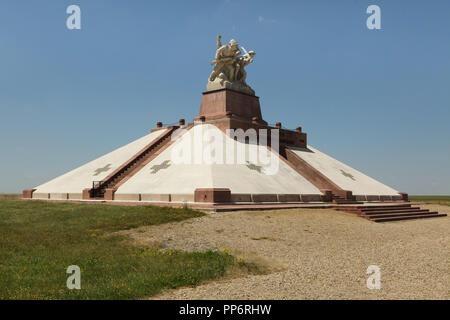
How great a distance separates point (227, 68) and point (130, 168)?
47.6 ft

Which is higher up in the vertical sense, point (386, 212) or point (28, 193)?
point (28, 193)

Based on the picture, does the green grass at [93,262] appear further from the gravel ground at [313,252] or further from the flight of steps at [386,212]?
the flight of steps at [386,212]

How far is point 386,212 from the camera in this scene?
27078mm

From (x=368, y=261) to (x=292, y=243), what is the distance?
10.7 feet

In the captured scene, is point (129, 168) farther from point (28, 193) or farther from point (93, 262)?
point (93, 262)

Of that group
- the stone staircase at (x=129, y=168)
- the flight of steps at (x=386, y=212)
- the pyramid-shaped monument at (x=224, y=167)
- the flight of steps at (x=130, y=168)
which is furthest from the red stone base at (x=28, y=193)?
the flight of steps at (x=386, y=212)

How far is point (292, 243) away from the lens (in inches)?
582

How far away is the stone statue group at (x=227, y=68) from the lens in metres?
37.9

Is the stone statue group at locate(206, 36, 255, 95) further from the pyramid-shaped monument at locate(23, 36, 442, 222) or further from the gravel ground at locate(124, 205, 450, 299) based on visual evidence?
the gravel ground at locate(124, 205, 450, 299)

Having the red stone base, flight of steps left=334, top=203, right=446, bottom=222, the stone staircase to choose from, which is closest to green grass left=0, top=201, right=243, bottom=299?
the stone staircase

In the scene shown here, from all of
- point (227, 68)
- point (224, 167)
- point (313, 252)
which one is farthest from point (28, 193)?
point (313, 252)

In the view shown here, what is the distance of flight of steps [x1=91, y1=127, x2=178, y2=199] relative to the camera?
28969mm

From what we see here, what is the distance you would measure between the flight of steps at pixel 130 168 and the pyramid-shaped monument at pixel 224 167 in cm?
8

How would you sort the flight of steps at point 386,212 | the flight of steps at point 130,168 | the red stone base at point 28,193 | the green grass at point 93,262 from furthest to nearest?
the red stone base at point 28,193 → the flight of steps at point 130,168 → the flight of steps at point 386,212 → the green grass at point 93,262
